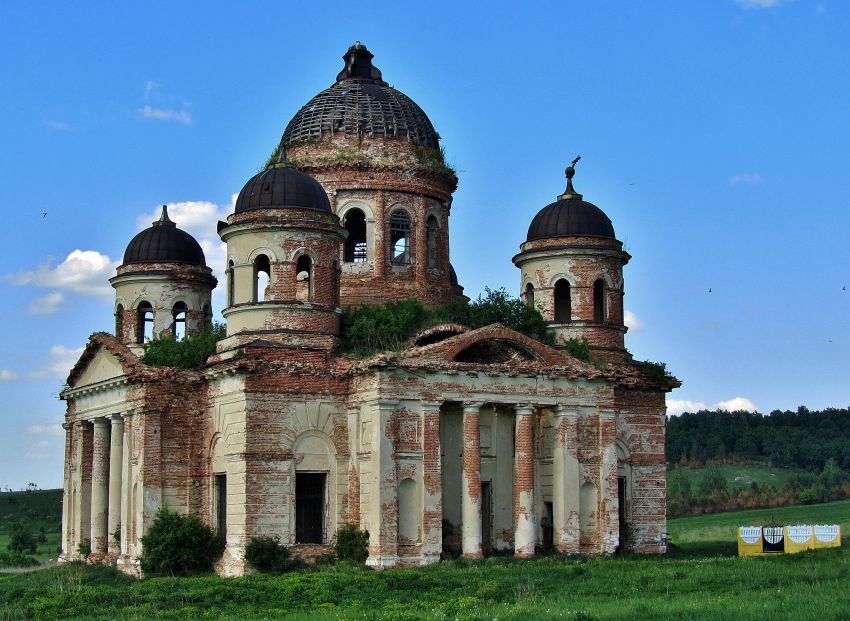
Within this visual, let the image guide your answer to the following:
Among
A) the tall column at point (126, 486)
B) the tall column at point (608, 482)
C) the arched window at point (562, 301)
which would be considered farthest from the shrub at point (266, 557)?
the arched window at point (562, 301)

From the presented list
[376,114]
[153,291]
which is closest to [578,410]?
[376,114]

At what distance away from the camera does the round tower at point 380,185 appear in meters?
34.4

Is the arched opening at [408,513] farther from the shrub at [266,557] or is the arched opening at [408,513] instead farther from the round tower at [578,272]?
the round tower at [578,272]

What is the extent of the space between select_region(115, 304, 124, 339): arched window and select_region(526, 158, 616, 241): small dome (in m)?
11.7

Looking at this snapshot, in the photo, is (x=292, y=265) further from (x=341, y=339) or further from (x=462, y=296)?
(x=462, y=296)

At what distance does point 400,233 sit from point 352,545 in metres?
9.41

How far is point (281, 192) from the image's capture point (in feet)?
103

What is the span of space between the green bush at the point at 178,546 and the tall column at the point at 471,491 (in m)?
5.90

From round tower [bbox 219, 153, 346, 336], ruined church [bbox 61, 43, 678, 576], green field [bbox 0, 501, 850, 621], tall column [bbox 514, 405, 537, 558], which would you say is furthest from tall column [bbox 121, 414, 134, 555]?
tall column [bbox 514, 405, 537, 558]

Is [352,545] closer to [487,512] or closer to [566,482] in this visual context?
[487,512]

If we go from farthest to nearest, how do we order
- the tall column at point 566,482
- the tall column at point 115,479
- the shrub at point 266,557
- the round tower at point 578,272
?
the round tower at point 578,272 < the tall column at point 115,479 < the tall column at point 566,482 < the shrub at point 266,557

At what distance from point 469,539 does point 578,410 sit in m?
4.29

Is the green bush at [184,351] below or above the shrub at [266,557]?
above

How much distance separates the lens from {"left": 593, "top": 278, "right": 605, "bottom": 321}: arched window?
34.9 metres
